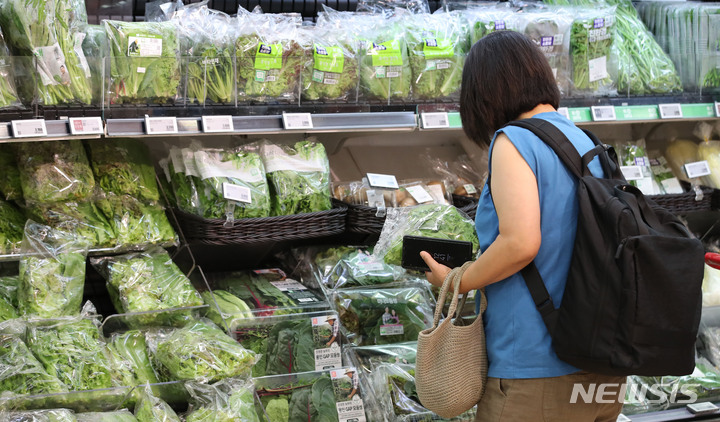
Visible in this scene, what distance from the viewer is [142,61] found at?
2457 millimetres

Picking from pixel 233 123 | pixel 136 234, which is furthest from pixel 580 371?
pixel 136 234

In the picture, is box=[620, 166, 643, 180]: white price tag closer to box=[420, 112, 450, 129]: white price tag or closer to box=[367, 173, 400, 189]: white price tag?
box=[420, 112, 450, 129]: white price tag

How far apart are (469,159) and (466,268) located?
1.51m

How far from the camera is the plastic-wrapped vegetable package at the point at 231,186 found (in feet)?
8.73

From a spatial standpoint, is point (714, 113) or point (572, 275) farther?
point (714, 113)

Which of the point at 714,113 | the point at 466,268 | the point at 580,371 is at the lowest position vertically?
the point at 580,371

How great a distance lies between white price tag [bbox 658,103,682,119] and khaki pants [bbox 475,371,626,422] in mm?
1575

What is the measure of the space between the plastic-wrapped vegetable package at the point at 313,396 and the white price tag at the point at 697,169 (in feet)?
6.20

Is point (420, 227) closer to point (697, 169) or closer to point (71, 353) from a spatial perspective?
point (71, 353)

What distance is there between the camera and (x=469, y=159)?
11.3 feet

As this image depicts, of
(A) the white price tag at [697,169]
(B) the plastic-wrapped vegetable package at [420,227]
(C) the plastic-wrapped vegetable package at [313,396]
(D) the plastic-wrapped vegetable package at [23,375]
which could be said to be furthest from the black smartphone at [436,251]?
(A) the white price tag at [697,169]

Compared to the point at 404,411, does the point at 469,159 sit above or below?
above

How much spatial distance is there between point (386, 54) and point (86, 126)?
112cm

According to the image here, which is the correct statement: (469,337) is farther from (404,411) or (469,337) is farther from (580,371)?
(404,411)
